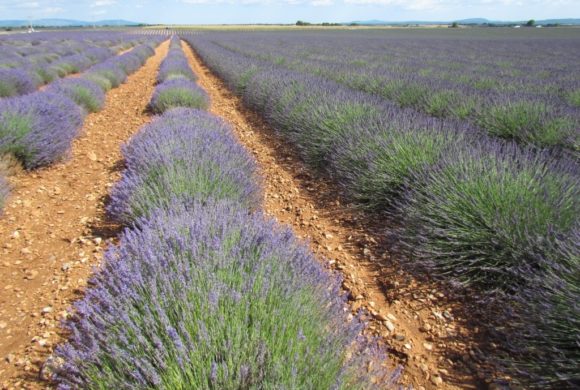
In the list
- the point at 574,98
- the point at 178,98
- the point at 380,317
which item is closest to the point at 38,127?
the point at 178,98

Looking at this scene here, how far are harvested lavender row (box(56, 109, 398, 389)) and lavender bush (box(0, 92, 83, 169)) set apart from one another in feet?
12.1

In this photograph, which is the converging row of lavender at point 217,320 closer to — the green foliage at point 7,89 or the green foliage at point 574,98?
the green foliage at point 574,98

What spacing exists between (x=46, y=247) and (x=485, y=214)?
11.8ft

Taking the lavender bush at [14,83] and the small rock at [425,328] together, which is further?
the lavender bush at [14,83]

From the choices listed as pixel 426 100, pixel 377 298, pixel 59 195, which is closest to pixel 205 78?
pixel 426 100

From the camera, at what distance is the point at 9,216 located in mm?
3877

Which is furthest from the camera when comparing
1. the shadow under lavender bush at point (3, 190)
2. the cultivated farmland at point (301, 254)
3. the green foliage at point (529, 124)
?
the green foliage at point (529, 124)

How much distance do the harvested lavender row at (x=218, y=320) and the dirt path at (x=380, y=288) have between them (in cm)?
47

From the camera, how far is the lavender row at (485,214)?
6.42 feet

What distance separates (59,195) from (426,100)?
6034 mm

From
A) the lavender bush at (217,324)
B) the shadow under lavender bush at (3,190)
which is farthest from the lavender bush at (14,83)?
the lavender bush at (217,324)

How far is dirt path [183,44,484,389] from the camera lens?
2123 millimetres

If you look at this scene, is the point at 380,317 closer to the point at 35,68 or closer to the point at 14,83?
the point at 14,83

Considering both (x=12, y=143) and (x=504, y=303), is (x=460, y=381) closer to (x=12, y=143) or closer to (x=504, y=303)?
(x=504, y=303)
